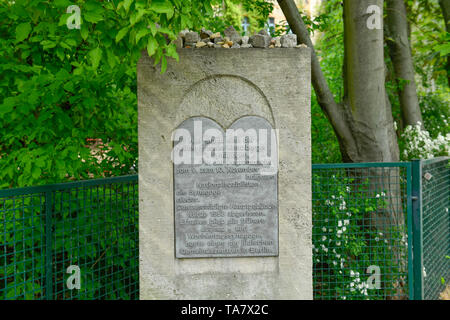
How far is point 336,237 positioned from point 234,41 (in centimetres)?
256

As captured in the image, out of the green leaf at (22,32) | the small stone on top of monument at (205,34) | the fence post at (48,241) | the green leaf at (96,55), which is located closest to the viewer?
the green leaf at (96,55)

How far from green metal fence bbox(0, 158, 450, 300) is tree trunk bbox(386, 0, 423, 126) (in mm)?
2401

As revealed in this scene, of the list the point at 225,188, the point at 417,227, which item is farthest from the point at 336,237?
the point at 225,188

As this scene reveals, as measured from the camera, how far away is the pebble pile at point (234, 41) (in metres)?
3.46

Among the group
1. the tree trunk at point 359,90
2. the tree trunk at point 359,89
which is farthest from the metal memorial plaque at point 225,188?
the tree trunk at point 359,90

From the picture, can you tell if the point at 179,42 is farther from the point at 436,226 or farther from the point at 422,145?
the point at 422,145

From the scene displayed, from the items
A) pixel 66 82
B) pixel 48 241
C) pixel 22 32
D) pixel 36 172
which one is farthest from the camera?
pixel 66 82

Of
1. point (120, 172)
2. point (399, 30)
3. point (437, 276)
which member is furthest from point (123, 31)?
point (399, 30)

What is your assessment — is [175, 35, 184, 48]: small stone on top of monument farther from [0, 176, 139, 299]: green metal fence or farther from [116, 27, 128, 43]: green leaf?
[0, 176, 139, 299]: green metal fence

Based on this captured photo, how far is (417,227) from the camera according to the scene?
15.0 feet

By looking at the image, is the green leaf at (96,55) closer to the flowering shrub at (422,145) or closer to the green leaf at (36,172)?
the green leaf at (36,172)

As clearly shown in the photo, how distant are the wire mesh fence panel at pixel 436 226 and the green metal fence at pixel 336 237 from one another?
14 mm

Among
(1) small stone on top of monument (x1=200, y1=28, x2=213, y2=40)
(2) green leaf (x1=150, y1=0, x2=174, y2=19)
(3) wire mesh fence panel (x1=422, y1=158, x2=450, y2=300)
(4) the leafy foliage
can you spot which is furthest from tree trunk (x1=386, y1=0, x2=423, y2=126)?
(2) green leaf (x1=150, y1=0, x2=174, y2=19)

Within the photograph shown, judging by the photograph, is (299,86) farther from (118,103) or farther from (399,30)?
(399,30)
